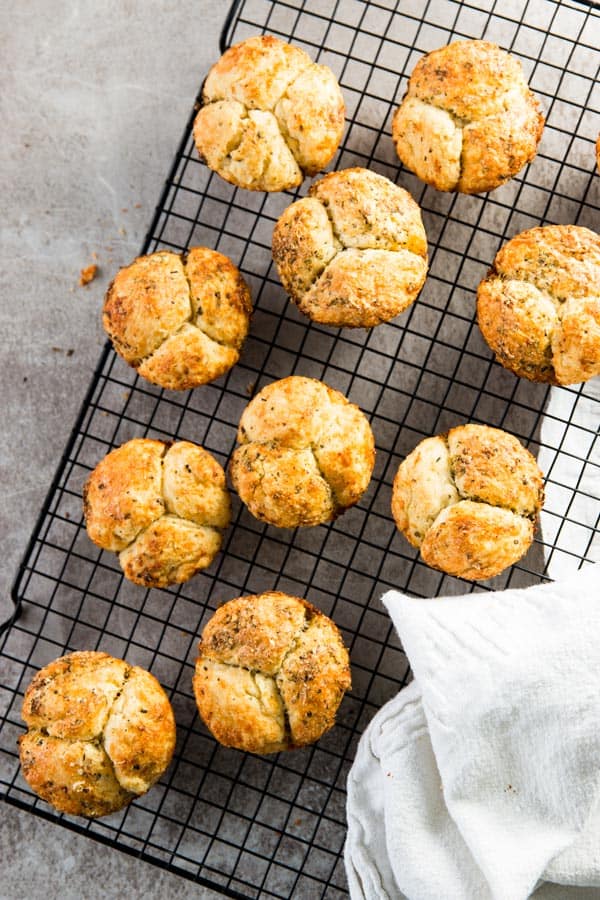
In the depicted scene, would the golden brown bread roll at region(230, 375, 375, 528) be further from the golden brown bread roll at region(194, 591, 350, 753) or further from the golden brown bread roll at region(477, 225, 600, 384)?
the golden brown bread roll at region(477, 225, 600, 384)

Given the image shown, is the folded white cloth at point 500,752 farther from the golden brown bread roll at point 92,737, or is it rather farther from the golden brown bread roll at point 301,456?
the golden brown bread roll at point 92,737

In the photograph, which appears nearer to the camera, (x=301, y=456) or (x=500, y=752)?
(x=500, y=752)

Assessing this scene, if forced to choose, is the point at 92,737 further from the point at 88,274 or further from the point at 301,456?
the point at 88,274

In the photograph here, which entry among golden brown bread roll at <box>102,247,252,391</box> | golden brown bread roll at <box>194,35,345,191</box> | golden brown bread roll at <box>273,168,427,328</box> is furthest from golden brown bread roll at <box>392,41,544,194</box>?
golden brown bread roll at <box>102,247,252,391</box>

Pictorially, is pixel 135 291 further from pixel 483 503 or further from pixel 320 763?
pixel 320 763

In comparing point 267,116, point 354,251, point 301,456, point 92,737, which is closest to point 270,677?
point 92,737
